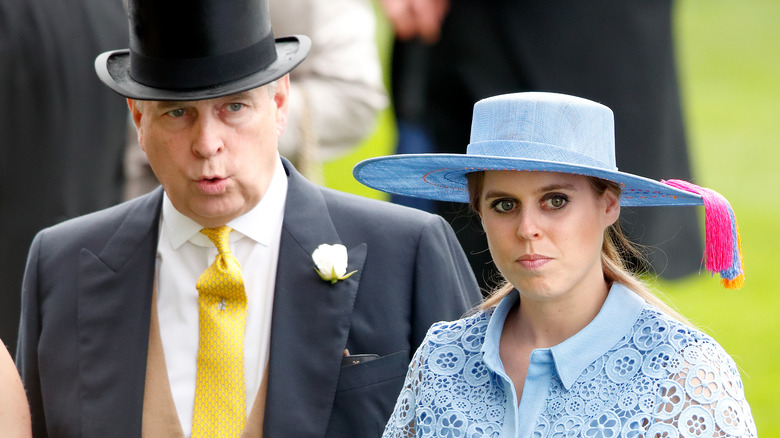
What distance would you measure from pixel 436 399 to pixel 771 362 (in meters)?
6.03

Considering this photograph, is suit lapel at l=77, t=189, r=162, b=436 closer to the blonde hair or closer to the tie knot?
the tie knot

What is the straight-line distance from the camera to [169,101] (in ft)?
13.2

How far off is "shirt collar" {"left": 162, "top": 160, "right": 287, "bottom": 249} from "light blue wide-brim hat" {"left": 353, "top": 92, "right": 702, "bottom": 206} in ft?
2.28

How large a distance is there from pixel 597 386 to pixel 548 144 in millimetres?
584

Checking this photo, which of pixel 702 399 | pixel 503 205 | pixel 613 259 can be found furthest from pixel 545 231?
pixel 702 399

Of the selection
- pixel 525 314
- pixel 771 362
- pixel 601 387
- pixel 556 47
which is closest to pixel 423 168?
pixel 525 314

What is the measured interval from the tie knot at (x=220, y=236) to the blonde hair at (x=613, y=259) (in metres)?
0.81

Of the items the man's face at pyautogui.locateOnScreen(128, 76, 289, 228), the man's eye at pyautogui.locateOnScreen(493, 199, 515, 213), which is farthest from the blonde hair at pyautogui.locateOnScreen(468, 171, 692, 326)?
the man's face at pyautogui.locateOnScreen(128, 76, 289, 228)

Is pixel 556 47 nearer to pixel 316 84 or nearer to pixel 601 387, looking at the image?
pixel 316 84

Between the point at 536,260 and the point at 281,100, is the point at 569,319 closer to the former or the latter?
the point at 536,260

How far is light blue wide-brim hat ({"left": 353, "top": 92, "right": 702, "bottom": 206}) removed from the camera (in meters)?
3.30

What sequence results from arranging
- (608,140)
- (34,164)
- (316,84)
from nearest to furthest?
(608,140)
(34,164)
(316,84)

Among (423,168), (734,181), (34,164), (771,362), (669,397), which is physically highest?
(423,168)

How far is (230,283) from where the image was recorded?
4.04 metres
